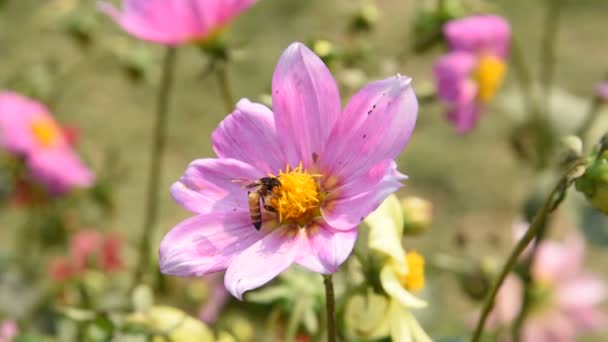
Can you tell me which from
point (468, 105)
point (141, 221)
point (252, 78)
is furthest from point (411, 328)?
point (252, 78)

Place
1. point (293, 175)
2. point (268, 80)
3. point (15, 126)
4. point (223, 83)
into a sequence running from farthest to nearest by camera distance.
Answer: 1. point (268, 80)
2. point (15, 126)
3. point (223, 83)
4. point (293, 175)

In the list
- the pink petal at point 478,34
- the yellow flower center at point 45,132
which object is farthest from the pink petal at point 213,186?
the yellow flower center at point 45,132

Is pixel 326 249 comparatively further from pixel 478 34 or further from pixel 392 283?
pixel 478 34

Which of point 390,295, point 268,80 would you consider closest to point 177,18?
point 390,295

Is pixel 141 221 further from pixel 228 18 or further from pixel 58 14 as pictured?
pixel 228 18

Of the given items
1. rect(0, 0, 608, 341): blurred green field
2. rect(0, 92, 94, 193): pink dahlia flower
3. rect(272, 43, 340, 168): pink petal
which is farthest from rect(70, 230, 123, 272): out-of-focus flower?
rect(272, 43, 340, 168): pink petal

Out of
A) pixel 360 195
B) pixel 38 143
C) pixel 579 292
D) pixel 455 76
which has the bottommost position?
pixel 579 292
